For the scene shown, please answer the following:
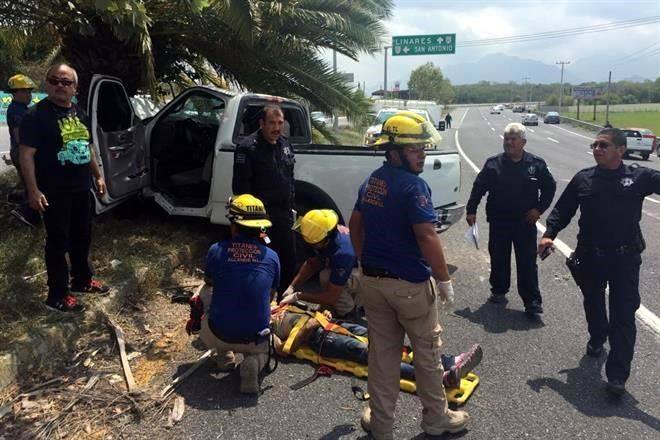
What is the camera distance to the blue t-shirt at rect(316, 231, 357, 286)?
13.8 feet

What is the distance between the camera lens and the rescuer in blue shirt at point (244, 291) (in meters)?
3.37

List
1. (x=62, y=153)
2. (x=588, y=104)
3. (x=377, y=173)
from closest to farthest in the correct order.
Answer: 1. (x=377, y=173)
2. (x=62, y=153)
3. (x=588, y=104)

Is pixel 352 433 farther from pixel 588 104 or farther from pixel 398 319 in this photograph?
pixel 588 104

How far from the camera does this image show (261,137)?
434 centimetres

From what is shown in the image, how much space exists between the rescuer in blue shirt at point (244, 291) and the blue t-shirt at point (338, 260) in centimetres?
81

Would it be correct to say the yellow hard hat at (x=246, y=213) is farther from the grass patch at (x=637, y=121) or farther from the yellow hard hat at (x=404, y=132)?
the grass patch at (x=637, y=121)

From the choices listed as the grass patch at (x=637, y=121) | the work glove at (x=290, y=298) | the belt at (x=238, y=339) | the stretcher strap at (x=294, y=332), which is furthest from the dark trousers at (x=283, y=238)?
the grass patch at (x=637, y=121)

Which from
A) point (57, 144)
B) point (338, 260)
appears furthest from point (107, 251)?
point (338, 260)

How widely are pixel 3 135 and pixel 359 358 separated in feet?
69.8

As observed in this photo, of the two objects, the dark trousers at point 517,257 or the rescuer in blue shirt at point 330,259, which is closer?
the rescuer in blue shirt at point 330,259

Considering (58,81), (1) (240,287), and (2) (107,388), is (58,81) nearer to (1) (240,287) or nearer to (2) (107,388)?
(1) (240,287)

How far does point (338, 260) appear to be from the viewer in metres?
4.21

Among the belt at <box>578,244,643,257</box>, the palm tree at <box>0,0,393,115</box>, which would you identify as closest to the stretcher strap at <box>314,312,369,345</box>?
the belt at <box>578,244,643,257</box>

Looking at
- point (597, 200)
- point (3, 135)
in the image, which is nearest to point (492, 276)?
point (597, 200)
